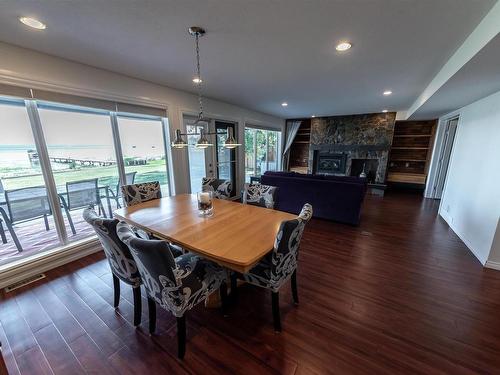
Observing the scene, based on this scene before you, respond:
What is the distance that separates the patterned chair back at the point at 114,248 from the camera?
1.42m

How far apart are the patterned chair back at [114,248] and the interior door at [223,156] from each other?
3344mm

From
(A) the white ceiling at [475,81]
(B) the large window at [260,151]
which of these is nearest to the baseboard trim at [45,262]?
(B) the large window at [260,151]

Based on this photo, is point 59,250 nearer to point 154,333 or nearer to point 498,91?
point 154,333

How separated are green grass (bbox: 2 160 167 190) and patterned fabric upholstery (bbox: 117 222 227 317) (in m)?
1.98

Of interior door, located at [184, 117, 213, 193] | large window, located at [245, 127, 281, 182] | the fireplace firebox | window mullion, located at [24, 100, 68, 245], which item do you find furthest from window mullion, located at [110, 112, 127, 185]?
the fireplace firebox

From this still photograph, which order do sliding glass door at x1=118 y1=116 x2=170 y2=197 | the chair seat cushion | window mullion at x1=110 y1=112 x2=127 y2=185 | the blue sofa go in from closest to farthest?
the chair seat cushion → window mullion at x1=110 y1=112 x2=127 y2=185 → sliding glass door at x1=118 y1=116 x2=170 y2=197 → the blue sofa

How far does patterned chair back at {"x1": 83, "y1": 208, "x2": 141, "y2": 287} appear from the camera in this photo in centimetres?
142

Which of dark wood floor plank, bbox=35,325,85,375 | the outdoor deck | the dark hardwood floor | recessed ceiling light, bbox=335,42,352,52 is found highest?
recessed ceiling light, bbox=335,42,352,52

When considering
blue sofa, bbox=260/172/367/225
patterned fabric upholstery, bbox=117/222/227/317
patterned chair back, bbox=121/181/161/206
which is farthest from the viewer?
blue sofa, bbox=260/172/367/225

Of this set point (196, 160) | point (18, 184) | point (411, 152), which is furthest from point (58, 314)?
point (411, 152)

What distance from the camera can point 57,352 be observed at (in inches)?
57.8

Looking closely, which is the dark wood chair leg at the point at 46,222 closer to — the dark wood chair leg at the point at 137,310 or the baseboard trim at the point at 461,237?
the dark wood chair leg at the point at 137,310

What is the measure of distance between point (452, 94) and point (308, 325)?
3.74m

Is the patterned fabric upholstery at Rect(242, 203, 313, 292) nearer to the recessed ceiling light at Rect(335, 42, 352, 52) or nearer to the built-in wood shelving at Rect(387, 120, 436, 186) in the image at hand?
the recessed ceiling light at Rect(335, 42, 352, 52)
